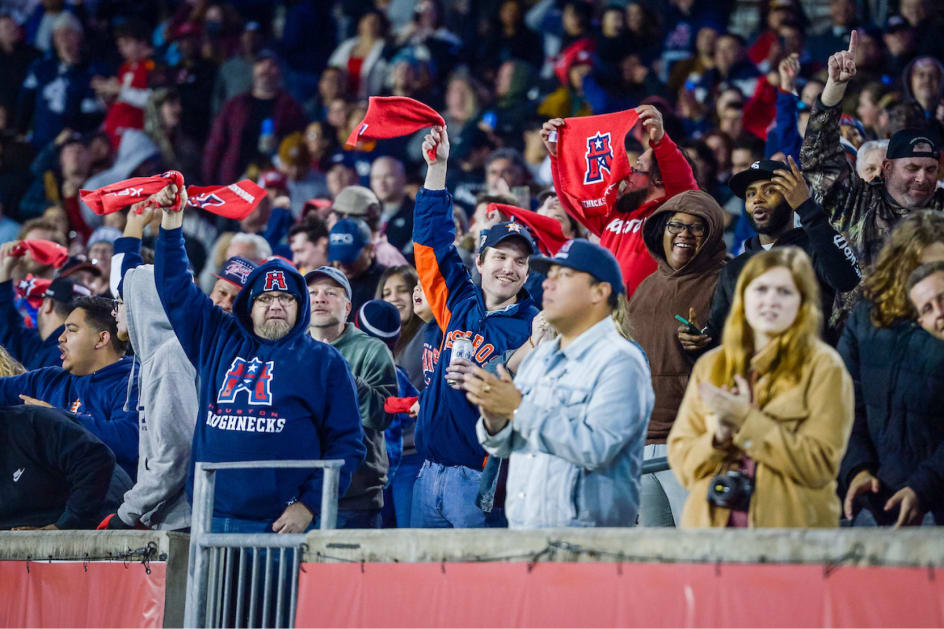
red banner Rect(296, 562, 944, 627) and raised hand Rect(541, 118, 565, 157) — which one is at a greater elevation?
raised hand Rect(541, 118, 565, 157)

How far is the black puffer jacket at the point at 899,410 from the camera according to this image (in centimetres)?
442

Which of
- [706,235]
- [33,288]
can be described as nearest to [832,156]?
[706,235]

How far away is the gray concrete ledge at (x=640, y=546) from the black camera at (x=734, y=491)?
22 cm

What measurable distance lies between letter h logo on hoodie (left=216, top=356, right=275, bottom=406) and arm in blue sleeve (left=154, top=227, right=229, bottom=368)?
0.28 m

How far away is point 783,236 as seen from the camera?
19.7ft

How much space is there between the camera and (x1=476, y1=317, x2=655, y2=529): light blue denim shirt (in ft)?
14.2

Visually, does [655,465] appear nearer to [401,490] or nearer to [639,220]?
[639,220]

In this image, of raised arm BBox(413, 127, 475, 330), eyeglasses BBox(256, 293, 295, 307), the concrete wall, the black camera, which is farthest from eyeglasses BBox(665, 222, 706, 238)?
the concrete wall

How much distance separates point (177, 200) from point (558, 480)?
268 centimetres

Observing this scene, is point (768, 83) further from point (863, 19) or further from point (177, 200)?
point (177, 200)

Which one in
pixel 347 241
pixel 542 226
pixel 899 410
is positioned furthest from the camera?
pixel 347 241

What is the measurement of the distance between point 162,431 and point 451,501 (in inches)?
54.8

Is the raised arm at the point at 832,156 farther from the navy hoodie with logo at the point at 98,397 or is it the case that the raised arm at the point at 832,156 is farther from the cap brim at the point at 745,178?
the navy hoodie with logo at the point at 98,397

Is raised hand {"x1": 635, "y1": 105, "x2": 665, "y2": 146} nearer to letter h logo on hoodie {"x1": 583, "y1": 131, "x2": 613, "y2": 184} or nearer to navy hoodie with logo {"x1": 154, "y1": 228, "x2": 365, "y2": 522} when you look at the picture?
letter h logo on hoodie {"x1": 583, "y1": 131, "x2": 613, "y2": 184}
